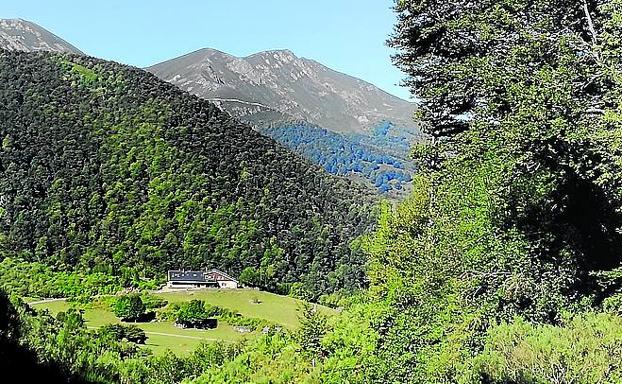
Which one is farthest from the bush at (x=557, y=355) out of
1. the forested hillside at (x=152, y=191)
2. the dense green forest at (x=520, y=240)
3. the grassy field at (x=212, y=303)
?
the forested hillside at (x=152, y=191)

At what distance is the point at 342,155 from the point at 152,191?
108180mm

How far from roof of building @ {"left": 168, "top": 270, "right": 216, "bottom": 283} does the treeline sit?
78.2 meters

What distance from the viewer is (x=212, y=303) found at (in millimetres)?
44031

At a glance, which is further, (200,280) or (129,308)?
(200,280)

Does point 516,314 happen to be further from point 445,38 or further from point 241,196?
point 241,196

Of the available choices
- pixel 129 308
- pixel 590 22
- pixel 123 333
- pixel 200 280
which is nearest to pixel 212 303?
pixel 200 280

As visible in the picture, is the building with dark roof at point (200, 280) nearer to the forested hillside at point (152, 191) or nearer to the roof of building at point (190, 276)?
the roof of building at point (190, 276)

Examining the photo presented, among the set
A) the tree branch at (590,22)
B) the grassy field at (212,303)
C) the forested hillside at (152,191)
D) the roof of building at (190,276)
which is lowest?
the grassy field at (212,303)

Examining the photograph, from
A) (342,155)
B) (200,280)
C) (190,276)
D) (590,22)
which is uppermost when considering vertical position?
(590,22)

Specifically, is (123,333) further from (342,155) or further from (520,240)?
(342,155)

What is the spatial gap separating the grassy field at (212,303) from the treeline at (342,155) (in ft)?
263

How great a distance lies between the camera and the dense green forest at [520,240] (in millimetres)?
7126

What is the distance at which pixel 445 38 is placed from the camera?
13.5 meters

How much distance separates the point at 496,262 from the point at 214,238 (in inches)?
1815
